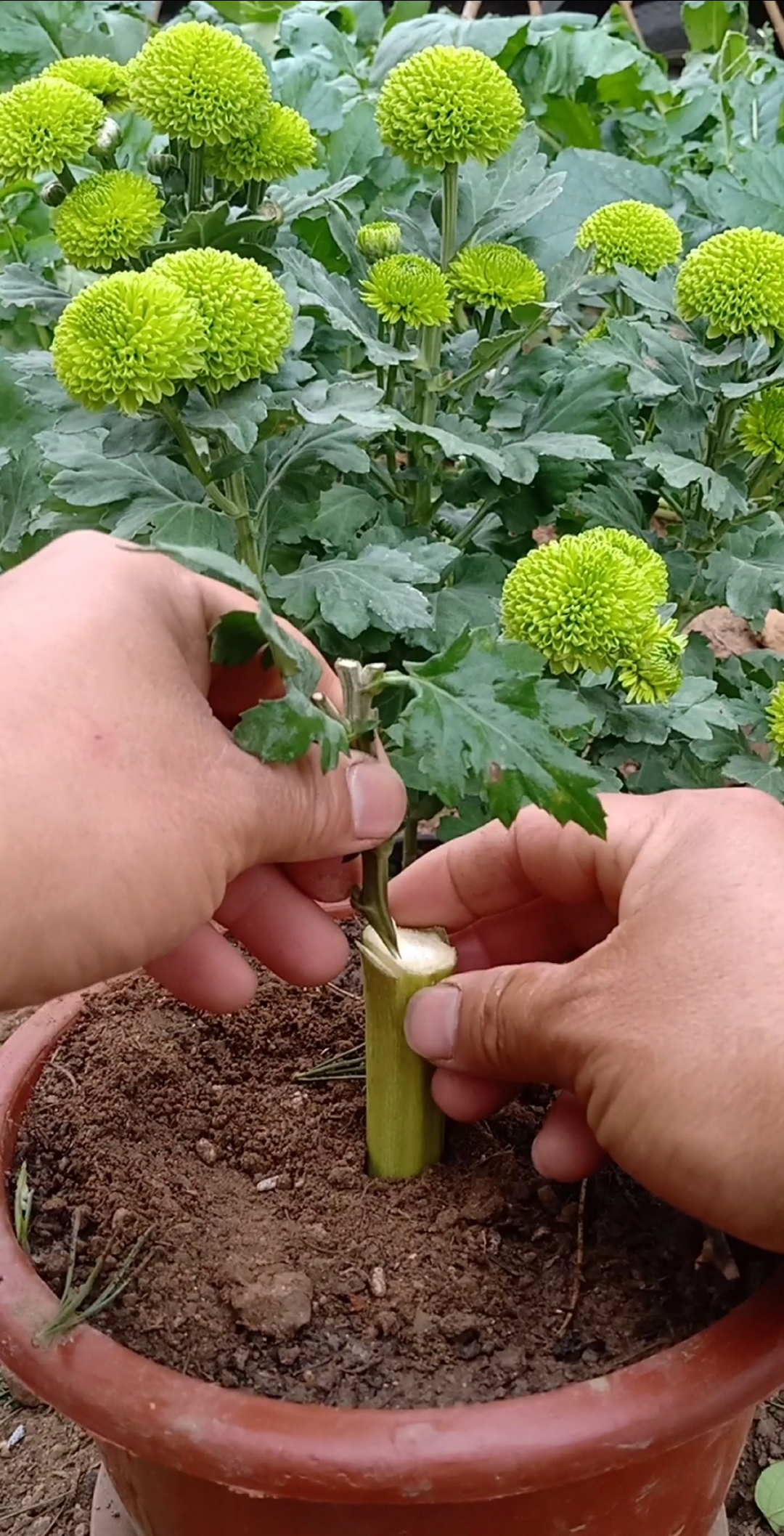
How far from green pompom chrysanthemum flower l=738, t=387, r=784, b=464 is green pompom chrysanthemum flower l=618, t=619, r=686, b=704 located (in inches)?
10.7

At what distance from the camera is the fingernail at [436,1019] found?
898 millimetres

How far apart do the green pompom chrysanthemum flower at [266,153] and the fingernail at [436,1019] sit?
68 centimetres

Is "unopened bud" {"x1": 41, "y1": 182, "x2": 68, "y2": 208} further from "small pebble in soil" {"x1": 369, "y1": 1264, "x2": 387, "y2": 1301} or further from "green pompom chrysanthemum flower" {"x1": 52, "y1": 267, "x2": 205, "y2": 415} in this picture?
"small pebble in soil" {"x1": 369, "y1": 1264, "x2": 387, "y2": 1301}

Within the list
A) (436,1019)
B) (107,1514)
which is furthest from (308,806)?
(107,1514)

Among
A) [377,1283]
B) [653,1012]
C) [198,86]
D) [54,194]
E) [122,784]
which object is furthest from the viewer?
[54,194]

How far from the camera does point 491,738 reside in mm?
715

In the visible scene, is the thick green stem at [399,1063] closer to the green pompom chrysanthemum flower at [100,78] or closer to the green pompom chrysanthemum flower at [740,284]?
the green pompom chrysanthemum flower at [740,284]

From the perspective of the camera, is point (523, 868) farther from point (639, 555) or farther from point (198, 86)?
point (198, 86)

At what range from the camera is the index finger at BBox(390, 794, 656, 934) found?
0.88m

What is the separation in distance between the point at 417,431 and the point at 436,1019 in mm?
509

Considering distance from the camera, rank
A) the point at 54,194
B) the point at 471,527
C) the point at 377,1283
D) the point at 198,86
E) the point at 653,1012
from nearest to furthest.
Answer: the point at 653,1012
the point at 377,1283
the point at 198,86
the point at 54,194
the point at 471,527

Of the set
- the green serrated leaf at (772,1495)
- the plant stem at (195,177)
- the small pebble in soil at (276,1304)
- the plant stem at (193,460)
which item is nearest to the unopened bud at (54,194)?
the plant stem at (195,177)

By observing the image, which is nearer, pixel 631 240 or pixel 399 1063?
pixel 399 1063

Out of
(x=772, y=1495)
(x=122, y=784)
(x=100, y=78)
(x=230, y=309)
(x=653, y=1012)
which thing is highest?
(x=100, y=78)
